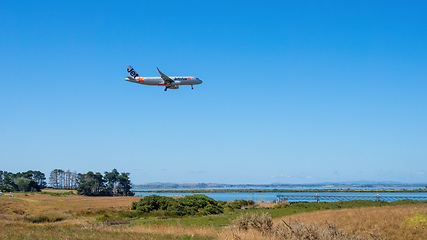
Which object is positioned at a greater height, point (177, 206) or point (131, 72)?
point (131, 72)

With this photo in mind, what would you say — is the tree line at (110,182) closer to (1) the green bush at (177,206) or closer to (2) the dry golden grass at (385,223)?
(1) the green bush at (177,206)

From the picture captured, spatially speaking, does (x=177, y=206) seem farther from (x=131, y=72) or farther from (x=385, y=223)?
(x=385, y=223)

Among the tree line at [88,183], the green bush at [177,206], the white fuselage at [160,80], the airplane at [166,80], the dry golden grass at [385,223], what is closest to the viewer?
the dry golden grass at [385,223]

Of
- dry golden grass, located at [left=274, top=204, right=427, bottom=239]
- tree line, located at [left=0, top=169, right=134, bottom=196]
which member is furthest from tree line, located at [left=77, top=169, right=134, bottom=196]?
dry golden grass, located at [left=274, top=204, right=427, bottom=239]

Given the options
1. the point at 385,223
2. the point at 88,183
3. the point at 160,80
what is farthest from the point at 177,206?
the point at 88,183

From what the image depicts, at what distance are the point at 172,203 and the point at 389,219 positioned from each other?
98.7ft

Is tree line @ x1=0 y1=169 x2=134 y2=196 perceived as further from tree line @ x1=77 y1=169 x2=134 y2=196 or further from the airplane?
the airplane

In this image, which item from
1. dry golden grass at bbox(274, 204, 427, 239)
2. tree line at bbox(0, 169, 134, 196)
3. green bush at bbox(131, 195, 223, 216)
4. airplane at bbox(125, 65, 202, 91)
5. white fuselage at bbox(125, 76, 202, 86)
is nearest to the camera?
dry golden grass at bbox(274, 204, 427, 239)

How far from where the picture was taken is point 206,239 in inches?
801

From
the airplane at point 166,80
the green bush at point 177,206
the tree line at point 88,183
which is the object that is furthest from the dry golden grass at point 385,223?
the tree line at point 88,183

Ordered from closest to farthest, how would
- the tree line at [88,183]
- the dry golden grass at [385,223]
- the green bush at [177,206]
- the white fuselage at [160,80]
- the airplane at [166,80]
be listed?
the dry golden grass at [385,223], the airplane at [166,80], the white fuselage at [160,80], the green bush at [177,206], the tree line at [88,183]

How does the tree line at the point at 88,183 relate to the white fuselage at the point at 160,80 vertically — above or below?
below


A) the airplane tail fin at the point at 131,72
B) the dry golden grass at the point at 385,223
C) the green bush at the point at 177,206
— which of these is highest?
the airplane tail fin at the point at 131,72

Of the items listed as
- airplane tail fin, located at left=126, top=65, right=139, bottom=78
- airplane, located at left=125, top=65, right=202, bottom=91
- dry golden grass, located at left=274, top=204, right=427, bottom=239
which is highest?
airplane tail fin, located at left=126, top=65, right=139, bottom=78
